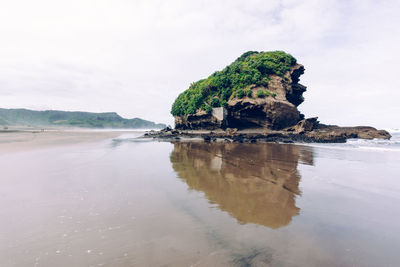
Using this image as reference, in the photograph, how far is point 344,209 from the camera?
4586 millimetres

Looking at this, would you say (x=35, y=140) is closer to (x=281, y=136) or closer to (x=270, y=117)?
(x=281, y=136)

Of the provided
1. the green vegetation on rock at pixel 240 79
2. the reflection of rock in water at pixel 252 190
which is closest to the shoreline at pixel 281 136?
the green vegetation on rock at pixel 240 79

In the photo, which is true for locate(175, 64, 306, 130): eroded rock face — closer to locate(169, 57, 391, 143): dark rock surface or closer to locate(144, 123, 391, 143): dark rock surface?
locate(169, 57, 391, 143): dark rock surface

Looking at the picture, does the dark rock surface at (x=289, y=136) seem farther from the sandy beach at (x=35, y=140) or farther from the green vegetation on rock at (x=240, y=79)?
the sandy beach at (x=35, y=140)

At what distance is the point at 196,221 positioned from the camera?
12.6ft

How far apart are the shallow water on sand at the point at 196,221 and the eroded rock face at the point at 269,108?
29797 mm

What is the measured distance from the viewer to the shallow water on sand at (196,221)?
2738 millimetres

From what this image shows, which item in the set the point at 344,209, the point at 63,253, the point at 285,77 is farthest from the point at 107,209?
the point at 285,77

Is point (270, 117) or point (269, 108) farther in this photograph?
point (270, 117)

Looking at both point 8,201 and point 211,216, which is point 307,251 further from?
point 8,201

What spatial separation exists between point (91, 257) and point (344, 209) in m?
5.65

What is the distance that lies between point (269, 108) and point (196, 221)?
34908 mm

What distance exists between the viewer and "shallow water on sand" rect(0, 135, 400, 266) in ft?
8.98

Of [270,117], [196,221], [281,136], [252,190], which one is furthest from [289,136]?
[196,221]
